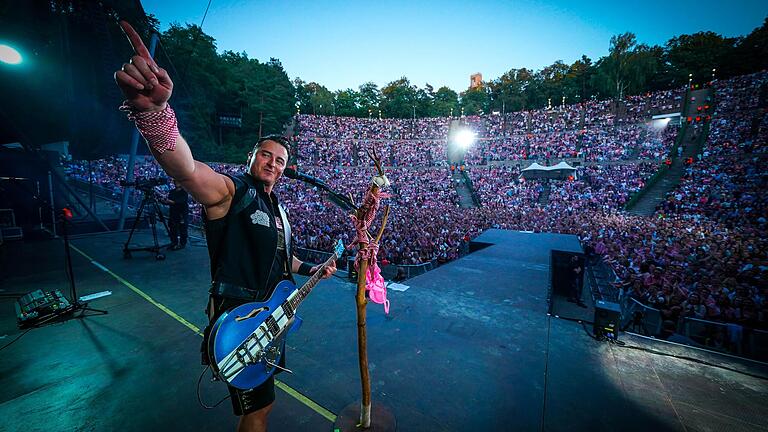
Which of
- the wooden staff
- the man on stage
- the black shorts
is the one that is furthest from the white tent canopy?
the black shorts

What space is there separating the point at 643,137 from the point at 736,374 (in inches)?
1314

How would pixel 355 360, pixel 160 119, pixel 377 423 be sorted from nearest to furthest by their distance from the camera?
pixel 160 119 → pixel 377 423 → pixel 355 360

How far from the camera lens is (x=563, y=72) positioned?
2299 inches

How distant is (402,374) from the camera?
3.07 metres

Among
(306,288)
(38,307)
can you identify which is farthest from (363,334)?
(38,307)

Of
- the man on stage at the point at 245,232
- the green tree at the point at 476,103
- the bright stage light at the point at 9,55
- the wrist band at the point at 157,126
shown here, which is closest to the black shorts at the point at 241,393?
the man on stage at the point at 245,232

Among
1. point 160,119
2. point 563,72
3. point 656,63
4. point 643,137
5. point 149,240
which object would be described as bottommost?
point 149,240

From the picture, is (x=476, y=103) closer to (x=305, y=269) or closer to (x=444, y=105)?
(x=444, y=105)

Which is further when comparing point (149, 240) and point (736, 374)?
point (149, 240)

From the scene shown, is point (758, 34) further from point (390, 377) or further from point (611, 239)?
point (390, 377)

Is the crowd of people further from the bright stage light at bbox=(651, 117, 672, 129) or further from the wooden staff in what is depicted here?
the wooden staff

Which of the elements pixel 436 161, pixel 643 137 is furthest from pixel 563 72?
pixel 436 161

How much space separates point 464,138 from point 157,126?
4225 centimetres

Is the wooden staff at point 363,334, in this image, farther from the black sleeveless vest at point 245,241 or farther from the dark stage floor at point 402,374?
the black sleeveless vest at point 245,241
